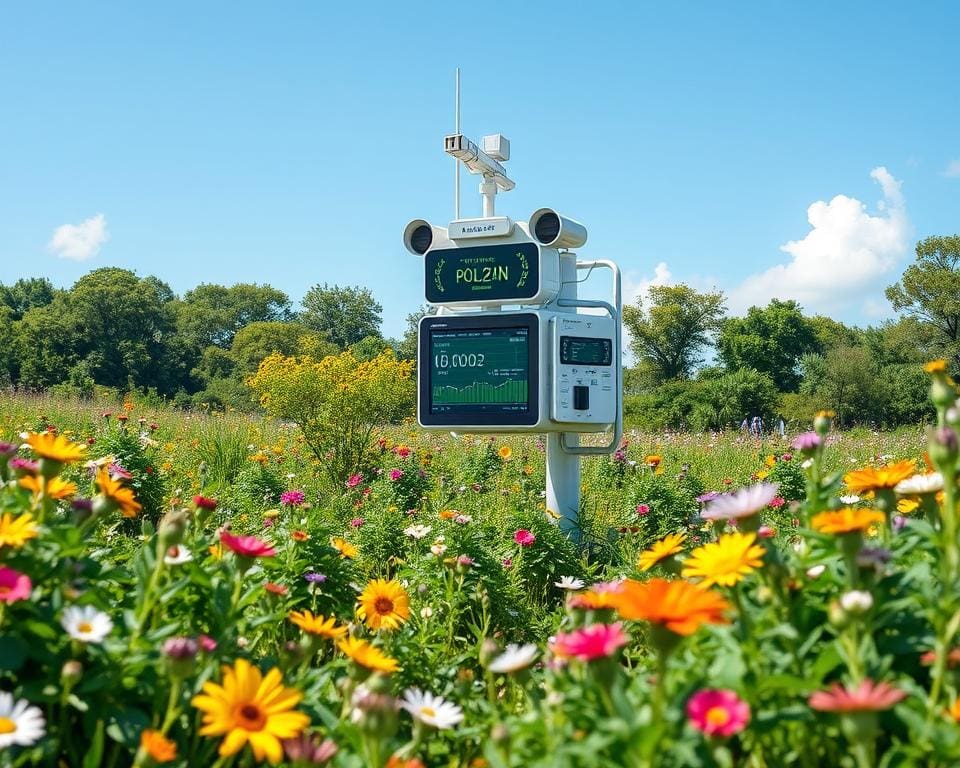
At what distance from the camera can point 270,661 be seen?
2.32 metres

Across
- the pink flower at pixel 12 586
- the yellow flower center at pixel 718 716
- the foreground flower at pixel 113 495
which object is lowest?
the yellow flower center at pixel 718 716

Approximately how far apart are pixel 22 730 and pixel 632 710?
3.31 ft

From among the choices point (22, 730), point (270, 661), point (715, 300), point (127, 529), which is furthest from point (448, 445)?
point (715, 300)

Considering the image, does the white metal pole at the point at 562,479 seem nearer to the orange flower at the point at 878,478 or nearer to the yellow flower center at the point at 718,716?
the orange flower at the point at 878,478

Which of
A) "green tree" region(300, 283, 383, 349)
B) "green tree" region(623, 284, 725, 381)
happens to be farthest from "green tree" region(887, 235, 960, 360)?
"green tree" region(300, 283, 383, 349)

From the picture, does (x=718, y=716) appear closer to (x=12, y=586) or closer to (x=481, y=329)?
(x=12, y=586)

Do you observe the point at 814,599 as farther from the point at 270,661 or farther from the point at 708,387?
the point at 708,387

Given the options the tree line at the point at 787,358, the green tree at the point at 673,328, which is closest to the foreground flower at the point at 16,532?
the tree line at the point at 787,358

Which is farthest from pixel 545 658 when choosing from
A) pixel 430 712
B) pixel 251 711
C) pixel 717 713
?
pixel 717 713

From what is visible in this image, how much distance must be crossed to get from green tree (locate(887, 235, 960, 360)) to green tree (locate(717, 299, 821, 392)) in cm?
968

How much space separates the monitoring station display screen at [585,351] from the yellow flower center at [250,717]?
436 cm

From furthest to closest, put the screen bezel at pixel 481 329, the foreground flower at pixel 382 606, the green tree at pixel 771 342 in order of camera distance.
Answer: the green tree at pixel 771 342
the screen bezel at pixel 481 329
the foreground flower at pixel 382 606

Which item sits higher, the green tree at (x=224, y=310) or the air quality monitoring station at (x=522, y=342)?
the green tree at (x=224, y=310)

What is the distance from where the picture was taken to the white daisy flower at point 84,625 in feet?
5.90
